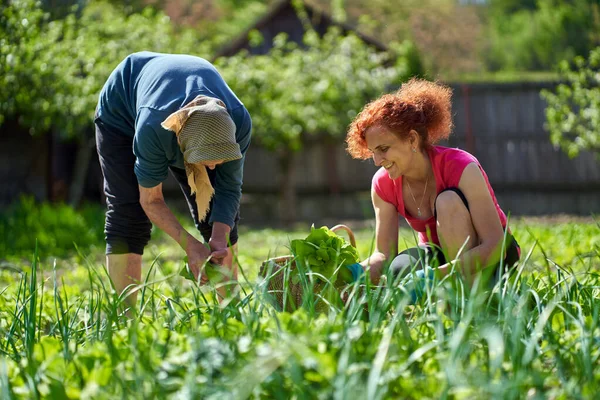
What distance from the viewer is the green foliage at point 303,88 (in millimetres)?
10516

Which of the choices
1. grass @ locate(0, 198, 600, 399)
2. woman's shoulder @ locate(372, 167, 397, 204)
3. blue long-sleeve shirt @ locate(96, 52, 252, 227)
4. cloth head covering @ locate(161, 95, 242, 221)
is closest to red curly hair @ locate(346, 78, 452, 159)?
woman's shoulder @ locate(372, 167, 397, 204)

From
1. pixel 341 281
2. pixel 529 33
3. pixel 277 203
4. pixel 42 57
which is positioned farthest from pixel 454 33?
pixel 341 281

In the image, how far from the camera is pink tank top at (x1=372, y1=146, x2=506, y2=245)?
10.9 ft

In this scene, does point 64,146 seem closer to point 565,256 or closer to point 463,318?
point 565,256

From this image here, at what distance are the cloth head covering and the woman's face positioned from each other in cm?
59

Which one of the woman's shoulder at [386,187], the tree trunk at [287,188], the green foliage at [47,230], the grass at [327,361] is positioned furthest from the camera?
the tree trunk at [287,188]

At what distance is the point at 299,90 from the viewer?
10.8 meters

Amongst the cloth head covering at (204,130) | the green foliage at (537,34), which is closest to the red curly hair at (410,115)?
the cloth head covering at (204,130)

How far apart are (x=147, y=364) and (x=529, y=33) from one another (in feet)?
106

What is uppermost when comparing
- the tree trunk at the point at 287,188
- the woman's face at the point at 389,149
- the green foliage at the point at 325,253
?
the woman's face at the point at 389,149

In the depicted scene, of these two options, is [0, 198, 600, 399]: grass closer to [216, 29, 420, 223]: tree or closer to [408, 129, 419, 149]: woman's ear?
[408, 129, 419, 149]: woman's ear

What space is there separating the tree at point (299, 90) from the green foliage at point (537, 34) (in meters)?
10.1

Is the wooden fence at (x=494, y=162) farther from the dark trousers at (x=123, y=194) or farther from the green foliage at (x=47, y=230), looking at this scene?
the dark trousers at (x=123, y=194)

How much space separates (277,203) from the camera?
1268 centimetres
